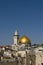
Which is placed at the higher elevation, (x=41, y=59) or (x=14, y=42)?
(x=14, y=42)

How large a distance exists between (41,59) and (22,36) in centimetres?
1255

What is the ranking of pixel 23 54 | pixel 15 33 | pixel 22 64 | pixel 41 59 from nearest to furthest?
pixel 22 64 → pixel 23 54 → pixel 41 59 → pixel 15 33

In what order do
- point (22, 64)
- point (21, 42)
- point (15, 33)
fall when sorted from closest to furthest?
point (22, 64) → point (21, 42) → point (15, 33)

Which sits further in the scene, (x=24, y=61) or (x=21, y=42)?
(x=21, y=42)

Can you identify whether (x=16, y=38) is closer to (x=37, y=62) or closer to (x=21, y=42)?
(x=21, y=42)

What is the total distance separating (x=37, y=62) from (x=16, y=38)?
14615mm

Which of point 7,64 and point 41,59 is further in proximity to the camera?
point 41,59

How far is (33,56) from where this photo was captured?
26359mm

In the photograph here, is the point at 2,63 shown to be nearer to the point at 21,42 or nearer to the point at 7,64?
the point at 7,64

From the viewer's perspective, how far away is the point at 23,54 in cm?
2527

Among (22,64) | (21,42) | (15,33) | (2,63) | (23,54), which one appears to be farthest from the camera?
(15,33)

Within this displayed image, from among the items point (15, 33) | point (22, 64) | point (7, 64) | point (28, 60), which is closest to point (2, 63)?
point (7, 64)

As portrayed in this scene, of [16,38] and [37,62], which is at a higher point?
[16,38]

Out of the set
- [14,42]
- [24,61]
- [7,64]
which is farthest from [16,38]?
[7,64]
